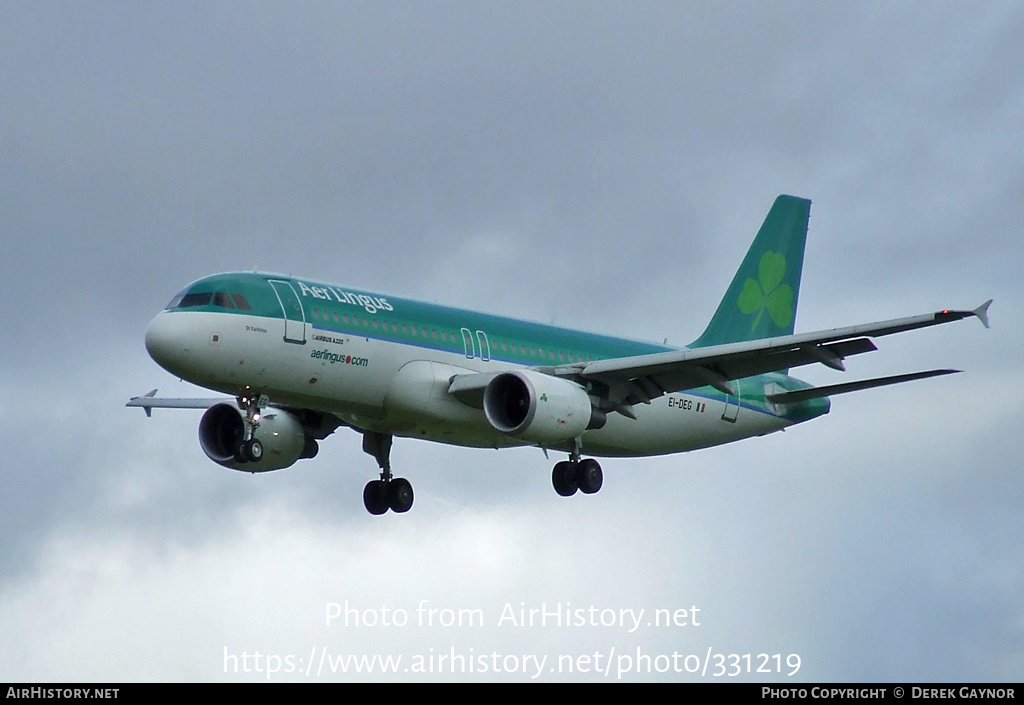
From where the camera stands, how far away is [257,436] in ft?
164

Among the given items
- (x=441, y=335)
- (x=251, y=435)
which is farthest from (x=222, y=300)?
(x=441, y=335)

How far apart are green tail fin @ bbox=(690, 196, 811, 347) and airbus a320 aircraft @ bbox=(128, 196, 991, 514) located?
4163mm

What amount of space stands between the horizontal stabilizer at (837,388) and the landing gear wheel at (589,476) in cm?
735

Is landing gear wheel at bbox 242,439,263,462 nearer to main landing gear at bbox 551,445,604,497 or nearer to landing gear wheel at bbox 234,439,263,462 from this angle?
landing gear wheel at bbox 234,439,263,462

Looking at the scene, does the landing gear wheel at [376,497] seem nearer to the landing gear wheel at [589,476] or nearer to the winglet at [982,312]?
the landing gear wheel at [589,476]

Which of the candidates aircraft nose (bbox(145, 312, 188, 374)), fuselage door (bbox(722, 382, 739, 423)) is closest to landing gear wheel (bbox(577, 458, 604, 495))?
fuselage door (bbox(722, 382, 739, 423))

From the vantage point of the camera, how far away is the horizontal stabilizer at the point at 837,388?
4772 cm

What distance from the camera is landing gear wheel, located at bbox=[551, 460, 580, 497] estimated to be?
50.3 meters

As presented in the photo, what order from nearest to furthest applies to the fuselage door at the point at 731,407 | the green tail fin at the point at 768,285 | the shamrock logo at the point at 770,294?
the fuselage door at the point at 731,407 → the green tail fin at the point at 768,285 → the shamrock logo at the point at 770,294

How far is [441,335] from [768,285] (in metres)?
16.7

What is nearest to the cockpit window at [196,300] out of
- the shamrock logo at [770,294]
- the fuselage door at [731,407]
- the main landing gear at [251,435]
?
the main landing gear at [251,435]

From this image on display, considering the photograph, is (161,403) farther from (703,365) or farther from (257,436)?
(703,365)
